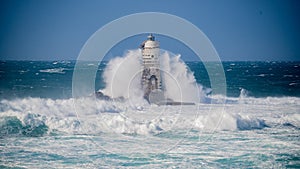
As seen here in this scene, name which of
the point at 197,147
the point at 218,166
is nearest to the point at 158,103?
the point at 197,147

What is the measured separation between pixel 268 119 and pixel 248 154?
839 cm

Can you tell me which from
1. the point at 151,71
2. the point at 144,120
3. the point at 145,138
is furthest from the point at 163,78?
the point at 145,138

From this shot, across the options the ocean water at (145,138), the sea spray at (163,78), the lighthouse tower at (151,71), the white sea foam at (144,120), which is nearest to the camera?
the ocean water at (145,138)

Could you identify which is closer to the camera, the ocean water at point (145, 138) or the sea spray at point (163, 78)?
the ocean water at point (145, 138)

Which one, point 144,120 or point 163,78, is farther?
point 163,78

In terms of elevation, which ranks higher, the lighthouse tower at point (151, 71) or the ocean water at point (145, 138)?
the lighthouse tower at point (151, 71)

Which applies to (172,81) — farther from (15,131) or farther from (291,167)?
(291,167)

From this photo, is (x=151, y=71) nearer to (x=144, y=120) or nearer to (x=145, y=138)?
(x=144, y=120)

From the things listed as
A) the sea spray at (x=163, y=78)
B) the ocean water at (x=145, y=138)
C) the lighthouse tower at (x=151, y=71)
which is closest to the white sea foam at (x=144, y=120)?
the ocean water at (x=145, y=138)

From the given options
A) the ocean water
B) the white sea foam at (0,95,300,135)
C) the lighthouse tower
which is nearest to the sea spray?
the lighthouse tower

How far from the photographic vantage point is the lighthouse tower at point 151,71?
1273 inches

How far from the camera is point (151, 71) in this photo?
108 ft

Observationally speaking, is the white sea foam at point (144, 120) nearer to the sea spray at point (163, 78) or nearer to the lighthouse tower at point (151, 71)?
the lighthouse tower at point (151, 71)

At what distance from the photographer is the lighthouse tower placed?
1273 inches
